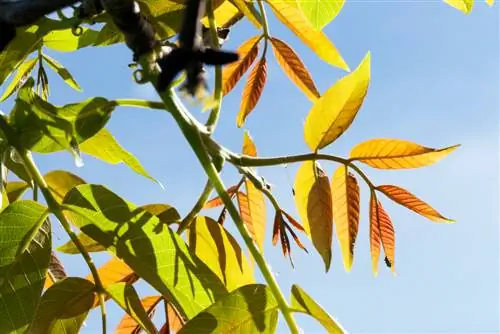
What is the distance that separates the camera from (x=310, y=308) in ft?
2.31

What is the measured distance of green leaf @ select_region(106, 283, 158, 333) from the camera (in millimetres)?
744

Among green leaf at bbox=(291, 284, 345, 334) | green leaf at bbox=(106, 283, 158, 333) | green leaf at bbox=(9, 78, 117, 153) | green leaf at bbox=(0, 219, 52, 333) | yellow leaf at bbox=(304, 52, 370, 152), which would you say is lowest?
green leaf at bbox=(291, 284, 345, 334)

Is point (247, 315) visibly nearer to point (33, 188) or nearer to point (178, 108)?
point (178, 108)

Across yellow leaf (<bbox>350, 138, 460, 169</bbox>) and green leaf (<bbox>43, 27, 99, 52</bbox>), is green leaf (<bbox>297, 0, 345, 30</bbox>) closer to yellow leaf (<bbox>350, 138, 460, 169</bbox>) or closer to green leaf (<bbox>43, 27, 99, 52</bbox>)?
yellow leaf (<bbox>350, 138, 460, 169</bbox>)

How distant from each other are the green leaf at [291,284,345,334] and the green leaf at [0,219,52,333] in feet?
0.80

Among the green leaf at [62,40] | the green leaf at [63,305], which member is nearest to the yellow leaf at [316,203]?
the green leaf at [63,305]

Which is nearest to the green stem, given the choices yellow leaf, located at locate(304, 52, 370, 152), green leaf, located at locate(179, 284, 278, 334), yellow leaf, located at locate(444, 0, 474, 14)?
green leaf, located at locate(179, 284, 278, 334)

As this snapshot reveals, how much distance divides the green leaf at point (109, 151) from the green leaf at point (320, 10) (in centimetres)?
25

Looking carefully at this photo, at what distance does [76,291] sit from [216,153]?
205 millimetres

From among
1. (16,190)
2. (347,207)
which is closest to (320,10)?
(347,207)

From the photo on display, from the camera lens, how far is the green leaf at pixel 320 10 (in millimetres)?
708

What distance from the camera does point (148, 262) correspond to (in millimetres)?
709

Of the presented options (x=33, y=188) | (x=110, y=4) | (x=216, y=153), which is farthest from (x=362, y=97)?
(x=33, y=188)

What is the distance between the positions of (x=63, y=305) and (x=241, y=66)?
357 mm
